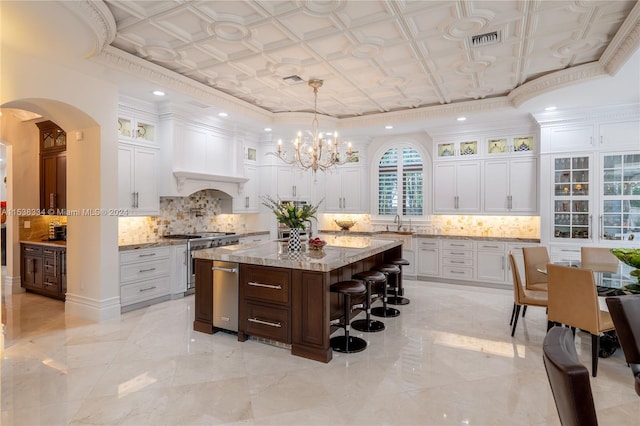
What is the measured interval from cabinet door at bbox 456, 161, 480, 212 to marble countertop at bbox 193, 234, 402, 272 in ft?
9.65

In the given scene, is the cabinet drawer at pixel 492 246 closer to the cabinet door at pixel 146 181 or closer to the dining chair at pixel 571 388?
the cabinet door at pixel 146 181

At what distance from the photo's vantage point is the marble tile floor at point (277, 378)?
8.26 ft

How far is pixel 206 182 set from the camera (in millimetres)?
6340

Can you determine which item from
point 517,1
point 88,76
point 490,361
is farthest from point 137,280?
point 517,1

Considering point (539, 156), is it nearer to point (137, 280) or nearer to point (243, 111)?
point (243, 111)

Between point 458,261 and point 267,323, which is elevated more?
point 458,261

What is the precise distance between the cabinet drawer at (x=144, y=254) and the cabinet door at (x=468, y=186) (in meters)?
5.30

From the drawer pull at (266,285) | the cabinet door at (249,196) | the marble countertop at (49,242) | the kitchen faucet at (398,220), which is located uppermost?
the cabinet door at (249,196)

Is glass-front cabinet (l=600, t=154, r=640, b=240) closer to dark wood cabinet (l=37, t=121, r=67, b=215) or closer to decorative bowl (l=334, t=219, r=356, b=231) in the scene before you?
decorative bowl (l=334, t=219, r=356, b=231)

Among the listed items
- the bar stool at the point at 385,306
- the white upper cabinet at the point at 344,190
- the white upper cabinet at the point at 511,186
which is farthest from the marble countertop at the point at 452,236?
the bar stool at the point at 385,306

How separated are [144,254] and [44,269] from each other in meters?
1.91

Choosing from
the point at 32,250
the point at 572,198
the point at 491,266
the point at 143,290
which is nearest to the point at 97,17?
the point at 143,290

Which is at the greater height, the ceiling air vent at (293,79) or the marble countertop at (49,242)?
the ceiling air vent at (293,79)

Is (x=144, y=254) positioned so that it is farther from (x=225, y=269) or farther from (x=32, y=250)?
(x=32, y=250)
